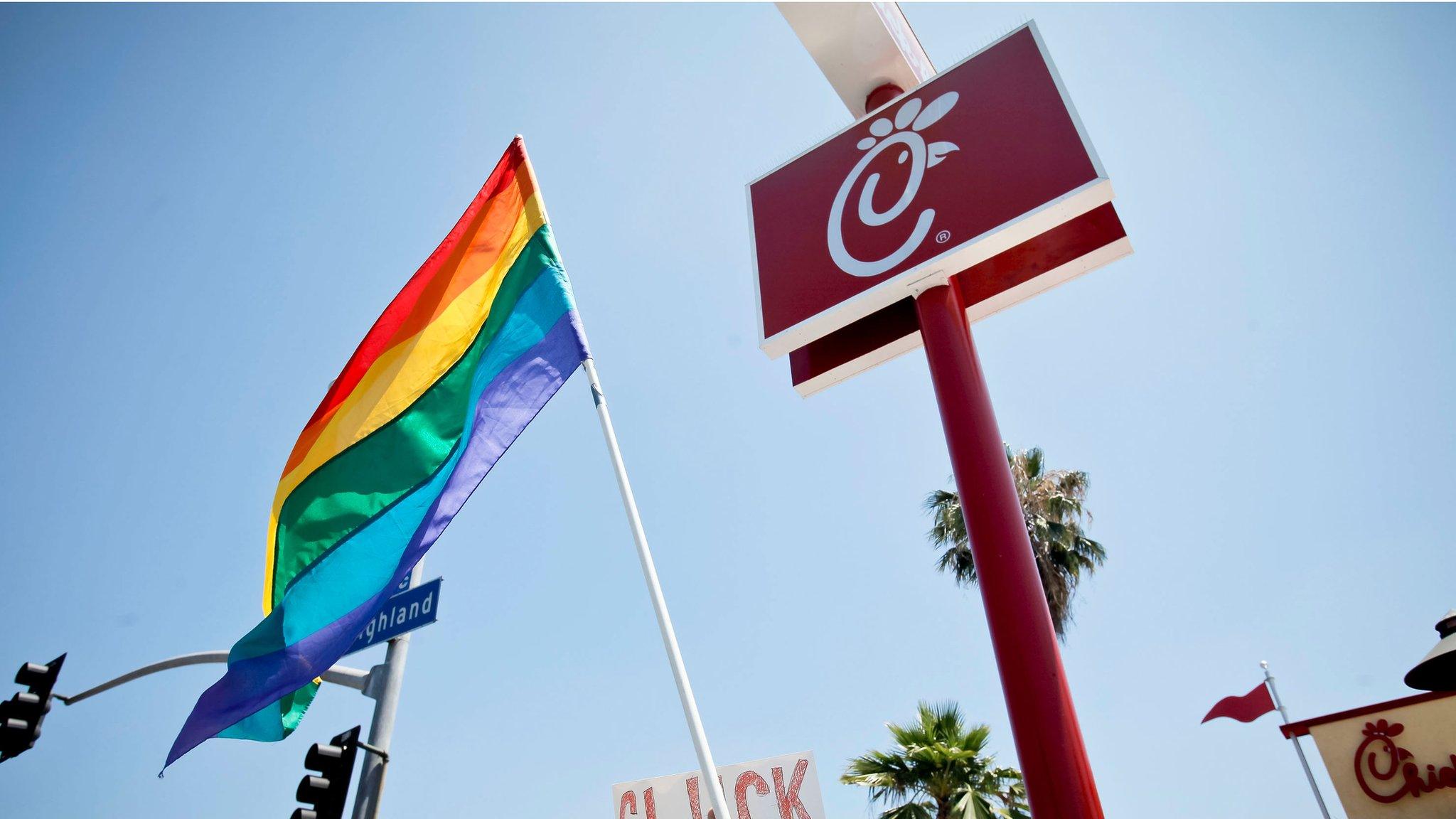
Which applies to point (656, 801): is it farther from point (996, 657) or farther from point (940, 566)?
point (996, 657)

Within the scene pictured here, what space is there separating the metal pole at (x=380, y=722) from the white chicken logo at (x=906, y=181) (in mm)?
4795

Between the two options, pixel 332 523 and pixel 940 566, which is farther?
pixel 940 566

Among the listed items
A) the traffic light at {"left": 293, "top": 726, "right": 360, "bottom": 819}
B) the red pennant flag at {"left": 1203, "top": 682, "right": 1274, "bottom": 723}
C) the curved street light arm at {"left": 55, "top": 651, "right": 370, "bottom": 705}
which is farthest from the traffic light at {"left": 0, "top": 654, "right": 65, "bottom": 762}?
the red pennant flag at {"left": 1203, "top": 682, "right": 1274, "bottom": 723}

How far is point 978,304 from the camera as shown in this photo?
8.83 metres

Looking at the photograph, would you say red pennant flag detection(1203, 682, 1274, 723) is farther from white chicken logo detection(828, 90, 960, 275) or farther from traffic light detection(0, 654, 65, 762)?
traffic light detection(0, 654, 65, 762)

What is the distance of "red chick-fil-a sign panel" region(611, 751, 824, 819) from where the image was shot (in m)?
17.2

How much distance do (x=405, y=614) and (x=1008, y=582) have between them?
5.27m

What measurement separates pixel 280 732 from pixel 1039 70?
327 inches

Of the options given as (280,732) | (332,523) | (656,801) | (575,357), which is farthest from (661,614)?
(656,801)

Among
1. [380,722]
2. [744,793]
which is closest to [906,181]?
[380,722]

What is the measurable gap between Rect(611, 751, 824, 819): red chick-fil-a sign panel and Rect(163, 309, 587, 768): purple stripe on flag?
42.5 feet

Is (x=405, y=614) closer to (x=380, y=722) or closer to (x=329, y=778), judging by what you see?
(x=380, y=722)

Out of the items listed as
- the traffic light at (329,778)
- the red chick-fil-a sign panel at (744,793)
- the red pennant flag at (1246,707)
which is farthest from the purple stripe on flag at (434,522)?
the red chick-fil-a sign panel at (744,793)

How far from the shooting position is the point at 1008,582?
661 cm
